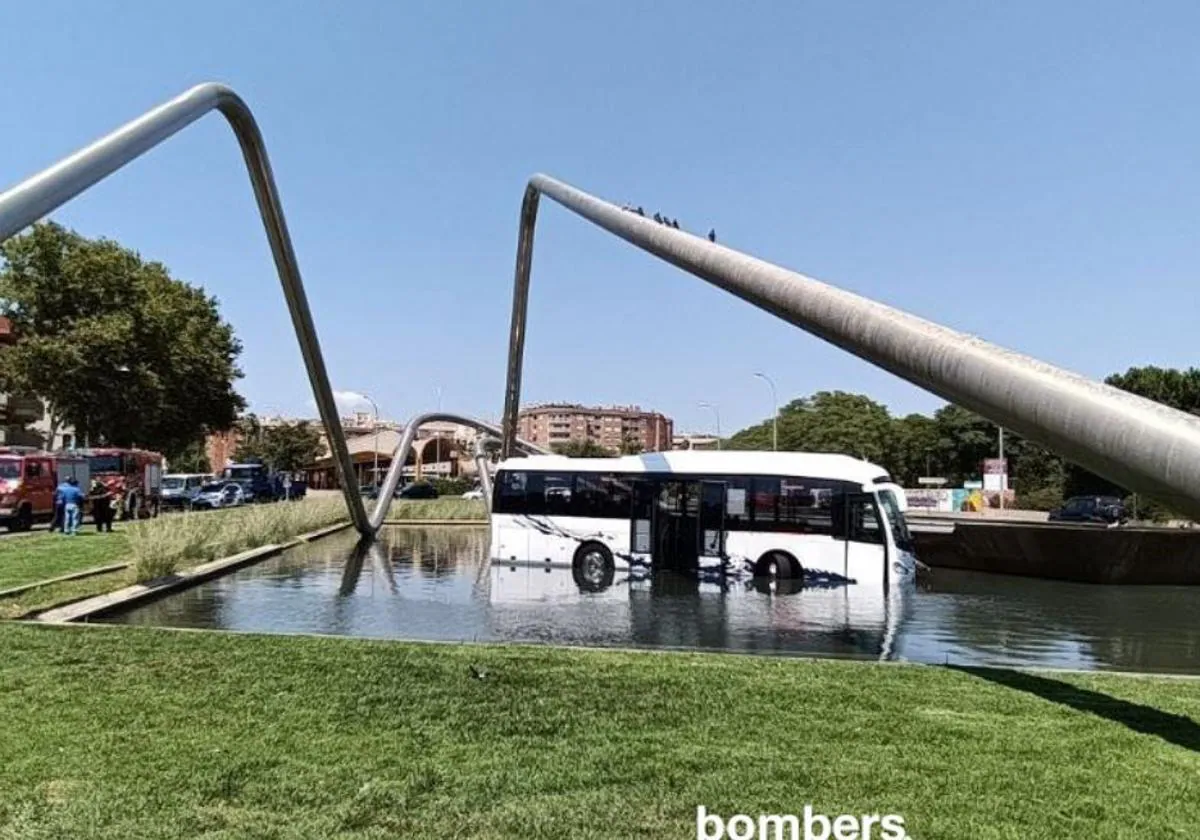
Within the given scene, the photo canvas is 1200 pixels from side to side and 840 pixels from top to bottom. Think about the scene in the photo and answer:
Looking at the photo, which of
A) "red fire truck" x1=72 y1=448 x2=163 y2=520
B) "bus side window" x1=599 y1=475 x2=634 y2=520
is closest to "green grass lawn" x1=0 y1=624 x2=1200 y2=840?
"bus side window" x1=599 y1=475 x2=634 y2=520

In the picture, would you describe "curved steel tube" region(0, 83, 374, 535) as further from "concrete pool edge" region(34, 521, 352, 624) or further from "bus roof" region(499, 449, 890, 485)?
"bus roof" region(499, 449, 890, 485)

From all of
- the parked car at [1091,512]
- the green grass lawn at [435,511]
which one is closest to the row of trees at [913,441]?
the parked car at [1091,512]

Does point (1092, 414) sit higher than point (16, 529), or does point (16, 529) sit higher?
point (1092, 414)

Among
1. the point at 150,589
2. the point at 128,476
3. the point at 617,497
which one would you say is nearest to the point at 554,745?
the point at 150,589

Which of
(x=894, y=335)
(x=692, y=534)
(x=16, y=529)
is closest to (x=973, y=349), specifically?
(x=894, y=335)

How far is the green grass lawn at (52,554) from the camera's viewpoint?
15867 mm

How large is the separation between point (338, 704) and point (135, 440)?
4608cm

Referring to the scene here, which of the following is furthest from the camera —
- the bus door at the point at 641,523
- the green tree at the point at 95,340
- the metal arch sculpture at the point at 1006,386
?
the green tree at the point at 95,340

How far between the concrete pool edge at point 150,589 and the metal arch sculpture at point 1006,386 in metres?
8.15

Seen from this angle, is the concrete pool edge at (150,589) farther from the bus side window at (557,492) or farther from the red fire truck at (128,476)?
the red fire truck at (128,476)

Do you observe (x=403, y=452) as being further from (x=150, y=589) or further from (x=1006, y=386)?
(x=1006, y=386)

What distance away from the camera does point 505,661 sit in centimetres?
895

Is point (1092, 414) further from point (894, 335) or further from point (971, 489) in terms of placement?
point (971, 489)

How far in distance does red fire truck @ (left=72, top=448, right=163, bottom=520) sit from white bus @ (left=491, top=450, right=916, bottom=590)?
63.9 ft
